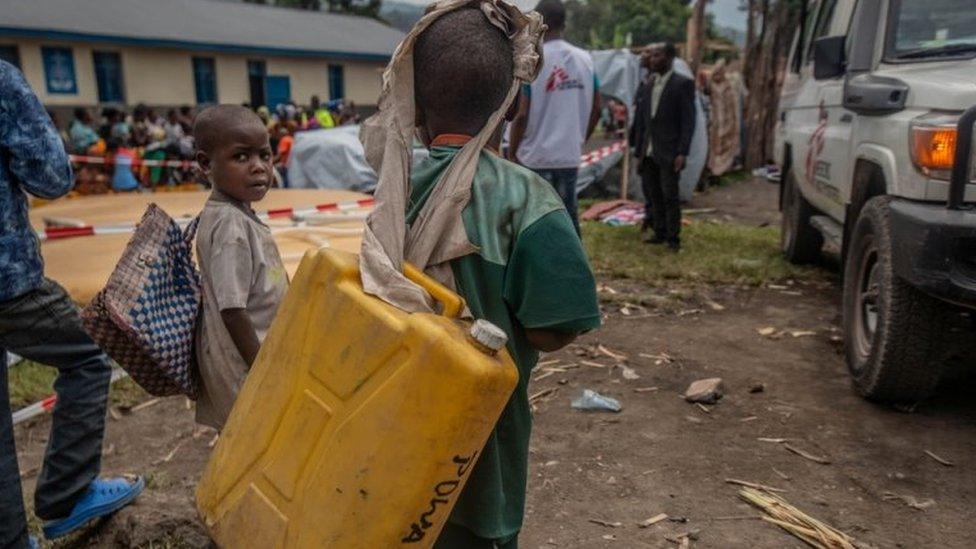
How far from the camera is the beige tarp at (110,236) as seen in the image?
20.3 feet

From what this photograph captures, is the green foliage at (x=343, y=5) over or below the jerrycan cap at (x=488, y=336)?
over

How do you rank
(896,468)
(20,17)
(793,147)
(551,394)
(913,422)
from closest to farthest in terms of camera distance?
(896,468)
(913,422)
(551,394)
(793,147)
(20,17)

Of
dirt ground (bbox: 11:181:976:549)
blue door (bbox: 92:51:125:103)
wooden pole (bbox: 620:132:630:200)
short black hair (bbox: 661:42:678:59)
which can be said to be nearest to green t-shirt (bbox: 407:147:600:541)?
dirt ground (bbox: 11:181:976:549)

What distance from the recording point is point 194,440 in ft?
12.7

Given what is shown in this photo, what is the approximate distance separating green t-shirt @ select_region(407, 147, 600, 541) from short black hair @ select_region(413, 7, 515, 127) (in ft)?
0.32

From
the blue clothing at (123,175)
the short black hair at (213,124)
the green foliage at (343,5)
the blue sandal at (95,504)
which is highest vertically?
the green foliage at (343,5)

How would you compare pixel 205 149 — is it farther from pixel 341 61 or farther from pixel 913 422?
pixel 341 61

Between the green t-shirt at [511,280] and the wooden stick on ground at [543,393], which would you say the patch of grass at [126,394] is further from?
the green t-shirt at [511,280]

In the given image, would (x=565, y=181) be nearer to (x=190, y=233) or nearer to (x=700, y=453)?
(x=700, y=453)

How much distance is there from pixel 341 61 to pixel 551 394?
28.2 m

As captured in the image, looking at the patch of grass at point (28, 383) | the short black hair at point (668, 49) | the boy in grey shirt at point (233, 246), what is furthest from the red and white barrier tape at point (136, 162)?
the boy in grey shirt at point (233, 246)

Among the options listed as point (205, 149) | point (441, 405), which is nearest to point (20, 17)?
point (205, 149)

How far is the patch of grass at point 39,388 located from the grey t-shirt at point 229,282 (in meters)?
2.15

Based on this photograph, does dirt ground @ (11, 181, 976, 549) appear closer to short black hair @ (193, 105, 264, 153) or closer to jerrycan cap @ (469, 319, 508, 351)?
short black hair @ (193, 105, 264, 153)
